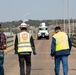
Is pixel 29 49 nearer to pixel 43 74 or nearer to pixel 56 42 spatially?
pixel 56 42

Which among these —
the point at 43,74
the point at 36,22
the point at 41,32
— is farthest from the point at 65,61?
the point at 36,22

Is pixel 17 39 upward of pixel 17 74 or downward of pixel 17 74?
upward

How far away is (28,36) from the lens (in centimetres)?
1184

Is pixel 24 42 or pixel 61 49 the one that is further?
pixel 61 49

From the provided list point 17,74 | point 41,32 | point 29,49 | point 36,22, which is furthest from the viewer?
point 36,22

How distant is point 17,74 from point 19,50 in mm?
3253

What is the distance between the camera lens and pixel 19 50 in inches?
465

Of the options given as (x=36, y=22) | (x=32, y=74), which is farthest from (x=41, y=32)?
(x=36, y=22)

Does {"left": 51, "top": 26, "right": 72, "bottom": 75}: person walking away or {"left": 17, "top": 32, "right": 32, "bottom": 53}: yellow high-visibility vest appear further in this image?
{"left": 51, "top": 26, "right": 72, "bottom": 75}: person walking away

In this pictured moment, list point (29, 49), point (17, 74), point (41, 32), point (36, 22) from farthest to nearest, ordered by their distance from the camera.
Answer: point (36, 22), point (41, 32), point (17, 74), point (29, 49)

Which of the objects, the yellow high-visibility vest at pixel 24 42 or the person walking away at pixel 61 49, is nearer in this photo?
the yellow high-visibility vest at pixel 24 42

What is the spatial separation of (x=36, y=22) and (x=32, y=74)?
144992mm

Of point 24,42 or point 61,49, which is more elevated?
point 24,42

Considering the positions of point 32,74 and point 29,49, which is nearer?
point 29,49
